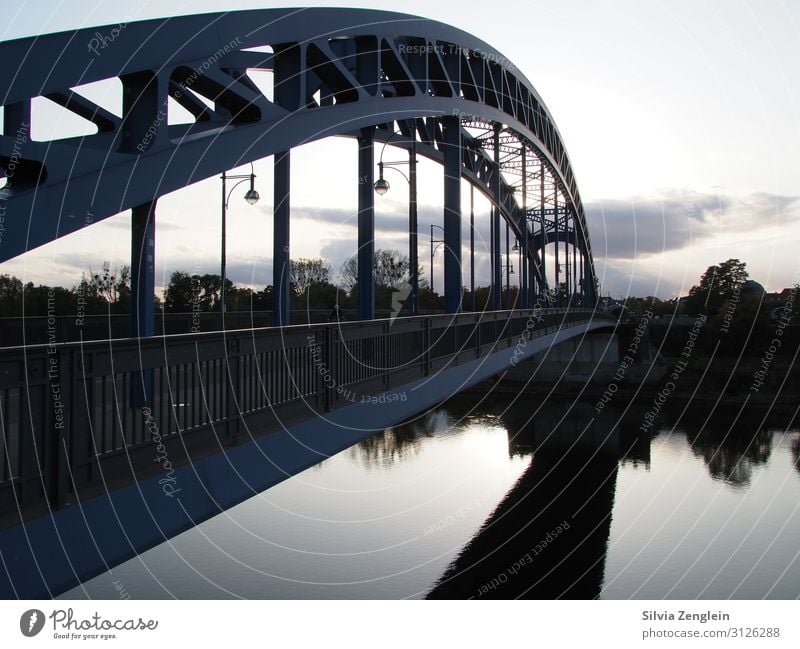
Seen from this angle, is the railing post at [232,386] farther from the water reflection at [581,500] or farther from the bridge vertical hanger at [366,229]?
the water reflection at [581,500]

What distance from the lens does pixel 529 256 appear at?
47.7 metres

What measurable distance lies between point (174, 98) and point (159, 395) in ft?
23.8

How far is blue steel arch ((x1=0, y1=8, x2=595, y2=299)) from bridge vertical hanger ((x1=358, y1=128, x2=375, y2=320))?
106cm

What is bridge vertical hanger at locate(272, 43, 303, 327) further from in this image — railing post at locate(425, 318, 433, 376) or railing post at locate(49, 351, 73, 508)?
railing post at locate(49, 351, 73, 508)

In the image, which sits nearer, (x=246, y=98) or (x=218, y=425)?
(x=218, y=425)

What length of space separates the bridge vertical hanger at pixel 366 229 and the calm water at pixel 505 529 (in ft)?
30.2

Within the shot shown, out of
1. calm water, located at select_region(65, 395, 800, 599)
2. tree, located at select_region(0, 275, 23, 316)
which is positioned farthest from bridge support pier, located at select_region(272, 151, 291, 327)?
tree, located at select_region(0, 275, 23, 316)

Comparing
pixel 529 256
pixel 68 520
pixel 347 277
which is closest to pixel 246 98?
pixel 68 520

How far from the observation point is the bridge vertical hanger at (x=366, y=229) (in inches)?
522

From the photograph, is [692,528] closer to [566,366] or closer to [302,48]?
[302,48]

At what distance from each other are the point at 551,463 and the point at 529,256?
16213mm

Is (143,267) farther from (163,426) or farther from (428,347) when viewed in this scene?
(428,347)

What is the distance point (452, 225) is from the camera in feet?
56.2

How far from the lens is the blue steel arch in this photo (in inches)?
226
